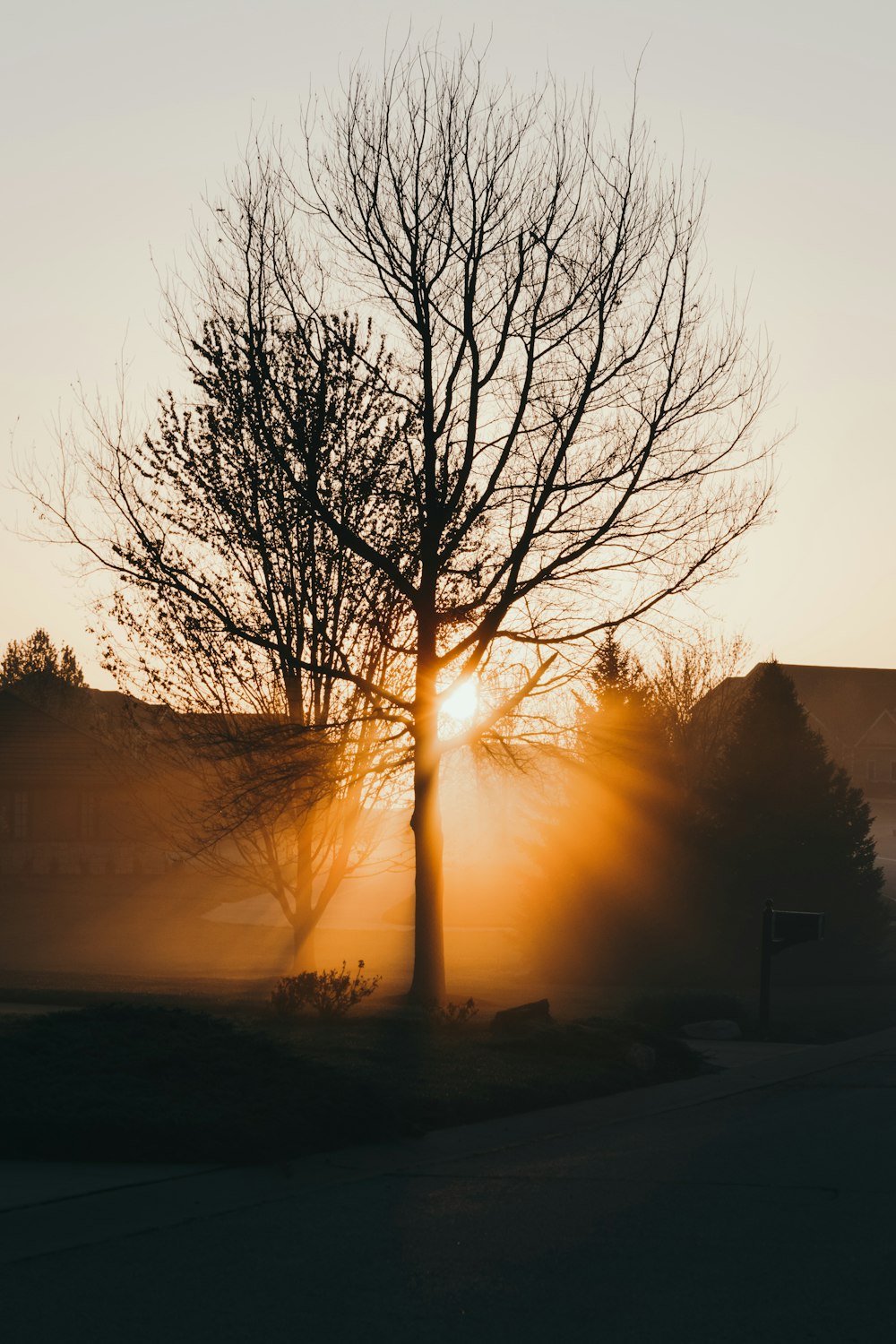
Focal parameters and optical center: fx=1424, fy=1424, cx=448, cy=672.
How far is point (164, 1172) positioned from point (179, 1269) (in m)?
1.80

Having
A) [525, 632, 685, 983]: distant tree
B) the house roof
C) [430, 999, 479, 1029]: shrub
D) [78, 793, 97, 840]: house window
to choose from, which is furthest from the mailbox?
the house roof

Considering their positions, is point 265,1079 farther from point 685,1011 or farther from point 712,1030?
point 685,1011

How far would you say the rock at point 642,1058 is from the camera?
40.8 ft

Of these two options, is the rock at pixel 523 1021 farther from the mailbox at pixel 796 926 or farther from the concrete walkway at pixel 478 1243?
the concrete walkway at pixel 478 1243

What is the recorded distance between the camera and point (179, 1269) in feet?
20.1

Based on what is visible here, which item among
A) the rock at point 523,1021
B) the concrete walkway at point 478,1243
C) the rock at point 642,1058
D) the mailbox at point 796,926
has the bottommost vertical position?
the rock at point 642,1058

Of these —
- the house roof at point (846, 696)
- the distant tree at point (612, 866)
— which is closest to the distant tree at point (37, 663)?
the house roof at point (846, 696)

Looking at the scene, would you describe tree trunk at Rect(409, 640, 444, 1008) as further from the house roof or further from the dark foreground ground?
the house roof

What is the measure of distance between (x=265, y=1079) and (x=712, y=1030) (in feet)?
25.2

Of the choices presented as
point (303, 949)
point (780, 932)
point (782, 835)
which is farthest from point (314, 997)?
point (782, 835)

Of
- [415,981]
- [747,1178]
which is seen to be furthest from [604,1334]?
[415,981]

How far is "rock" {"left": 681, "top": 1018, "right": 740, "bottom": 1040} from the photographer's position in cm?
1599

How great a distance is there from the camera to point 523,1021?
14.2m

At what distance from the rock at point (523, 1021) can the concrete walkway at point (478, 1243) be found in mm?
3649
